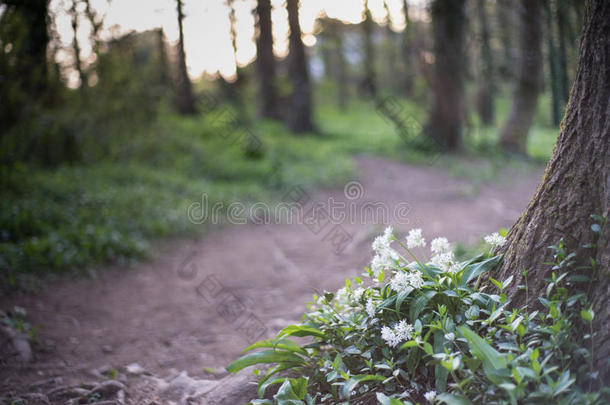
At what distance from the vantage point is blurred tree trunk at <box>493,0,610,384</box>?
1.71 m

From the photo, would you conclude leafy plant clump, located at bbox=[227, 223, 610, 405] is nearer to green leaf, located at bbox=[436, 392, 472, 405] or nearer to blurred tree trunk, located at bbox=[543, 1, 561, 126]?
green leaf, located at bbox=[436, 392, 472, 405]

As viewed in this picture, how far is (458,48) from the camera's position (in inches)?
406

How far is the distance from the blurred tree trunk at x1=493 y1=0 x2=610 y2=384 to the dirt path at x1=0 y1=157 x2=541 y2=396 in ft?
7.04

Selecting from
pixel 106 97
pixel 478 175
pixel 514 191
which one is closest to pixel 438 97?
pixel 478 175

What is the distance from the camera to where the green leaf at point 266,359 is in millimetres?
2037

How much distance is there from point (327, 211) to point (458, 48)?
216 inches

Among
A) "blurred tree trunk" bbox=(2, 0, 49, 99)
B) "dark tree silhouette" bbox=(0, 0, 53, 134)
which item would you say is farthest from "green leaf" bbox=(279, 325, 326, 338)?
"blurred tree trunk" bbox=(2, 0, 49, 99)

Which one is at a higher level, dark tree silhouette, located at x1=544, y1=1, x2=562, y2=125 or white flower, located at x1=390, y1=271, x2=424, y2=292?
dark tree silhouette, located at x1=544, y1=1, x2=562, y2=125

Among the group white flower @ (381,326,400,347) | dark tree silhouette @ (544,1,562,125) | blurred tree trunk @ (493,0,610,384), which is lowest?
white flower @ (381,326,400,347)

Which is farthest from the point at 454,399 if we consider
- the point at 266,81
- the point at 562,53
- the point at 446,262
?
the point at 266,81

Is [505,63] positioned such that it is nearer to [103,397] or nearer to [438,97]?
[438,97]

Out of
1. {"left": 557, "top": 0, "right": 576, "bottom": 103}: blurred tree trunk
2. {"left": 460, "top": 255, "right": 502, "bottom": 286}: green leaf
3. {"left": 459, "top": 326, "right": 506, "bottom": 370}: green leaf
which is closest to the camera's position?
{"left": 459, "top": 326, "right": 506, "bottom": 370}: green leaf

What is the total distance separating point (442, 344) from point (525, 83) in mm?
9955

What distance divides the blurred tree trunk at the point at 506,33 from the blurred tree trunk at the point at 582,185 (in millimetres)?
6646
